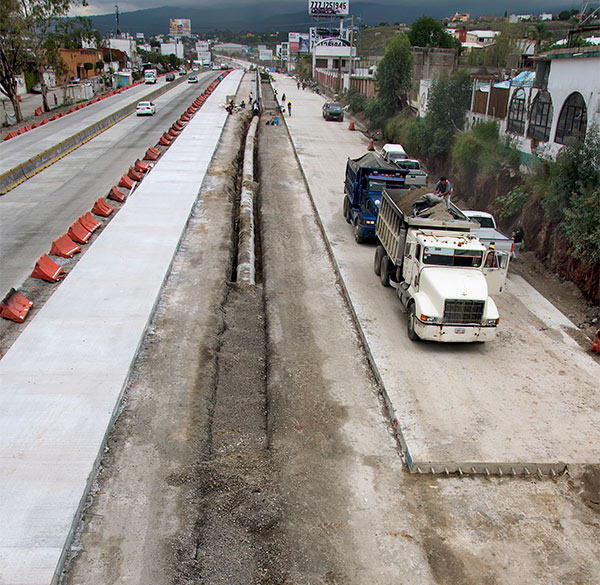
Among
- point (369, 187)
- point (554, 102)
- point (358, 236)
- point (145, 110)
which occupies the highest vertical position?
point (554, 102)

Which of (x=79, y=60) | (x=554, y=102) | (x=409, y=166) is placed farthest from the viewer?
(x=79, y=60)

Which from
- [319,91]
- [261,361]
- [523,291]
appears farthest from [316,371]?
[319,91]

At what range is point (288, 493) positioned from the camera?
905cm

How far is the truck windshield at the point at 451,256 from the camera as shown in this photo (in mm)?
13500

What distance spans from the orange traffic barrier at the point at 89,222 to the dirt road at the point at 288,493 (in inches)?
315

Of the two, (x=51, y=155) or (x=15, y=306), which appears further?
(x=51, y=155)

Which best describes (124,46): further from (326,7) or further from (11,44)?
(11,44)

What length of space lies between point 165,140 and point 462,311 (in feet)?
98.1

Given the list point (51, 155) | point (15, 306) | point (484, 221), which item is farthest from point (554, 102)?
point (51, 155)

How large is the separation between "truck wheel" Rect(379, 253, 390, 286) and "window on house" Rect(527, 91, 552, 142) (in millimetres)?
11236

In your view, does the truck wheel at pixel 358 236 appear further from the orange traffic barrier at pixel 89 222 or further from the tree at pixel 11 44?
the tree at pixel 11 44

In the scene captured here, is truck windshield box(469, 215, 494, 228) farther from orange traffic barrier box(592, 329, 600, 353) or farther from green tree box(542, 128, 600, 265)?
orange traffic barrier box(592, 329, 600, 353)

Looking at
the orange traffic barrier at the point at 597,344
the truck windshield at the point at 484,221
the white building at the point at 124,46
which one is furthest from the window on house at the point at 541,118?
the white building at the point at 124,46

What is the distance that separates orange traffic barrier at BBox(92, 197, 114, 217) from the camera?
22.2 meters
